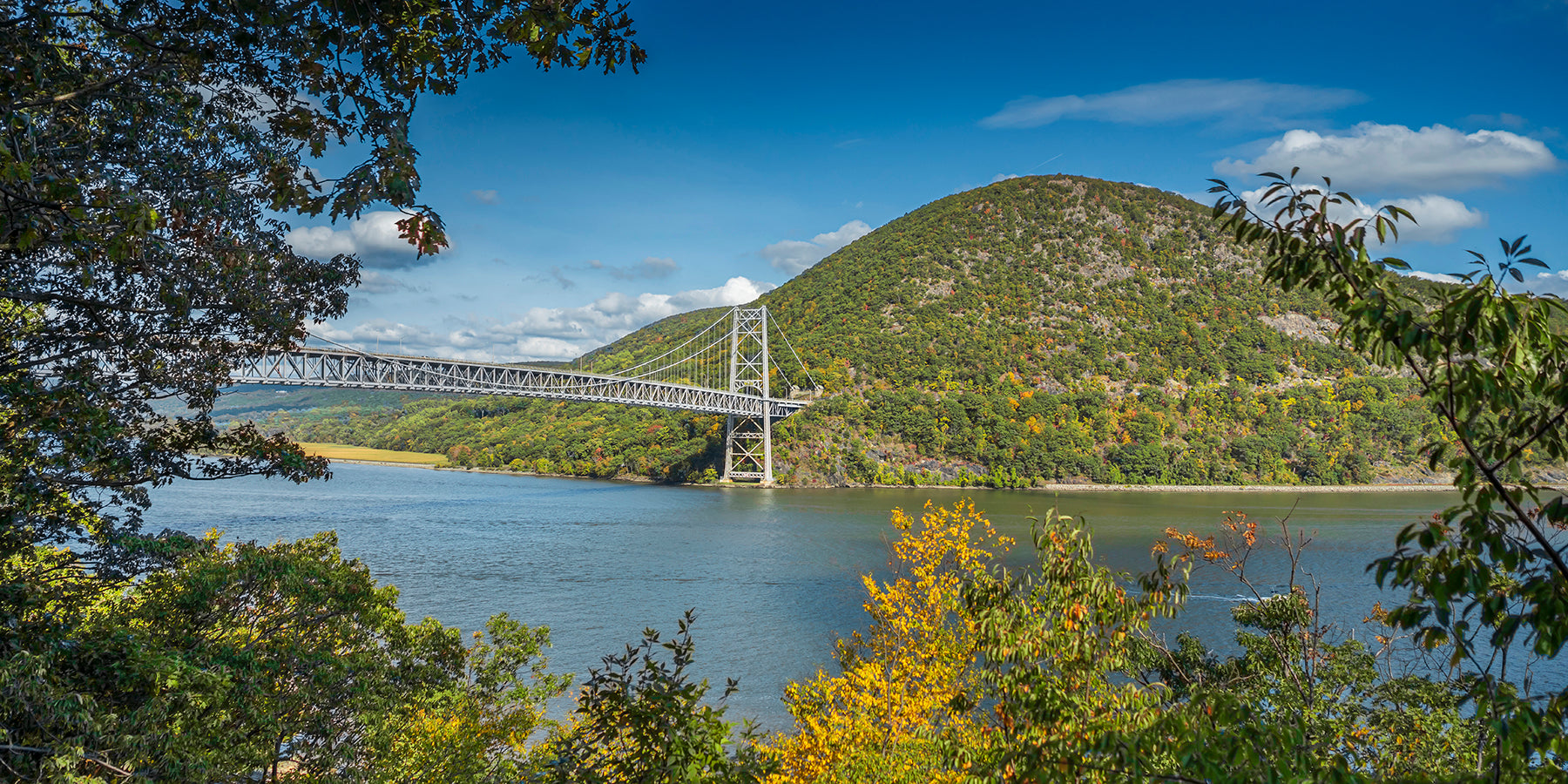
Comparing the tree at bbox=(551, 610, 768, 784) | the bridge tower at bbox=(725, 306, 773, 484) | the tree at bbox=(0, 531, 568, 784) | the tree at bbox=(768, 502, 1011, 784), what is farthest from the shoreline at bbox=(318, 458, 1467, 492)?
the tree at bbox=(551, 610, 768, 784)

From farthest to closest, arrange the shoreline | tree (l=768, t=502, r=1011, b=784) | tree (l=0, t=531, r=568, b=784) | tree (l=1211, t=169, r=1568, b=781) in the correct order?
the shoreline < tree (l=768, t=502, r=1011, b=784) < tree (l=0, t=531, r=568, b=784) < tree (l=1211, t=169, r=1568, b=781)

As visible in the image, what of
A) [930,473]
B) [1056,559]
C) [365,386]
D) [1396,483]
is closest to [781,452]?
[930,473]

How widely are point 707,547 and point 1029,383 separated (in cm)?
4194

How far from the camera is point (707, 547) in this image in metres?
26.5

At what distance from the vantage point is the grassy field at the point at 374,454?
234 feet

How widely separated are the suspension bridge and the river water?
5144 millimetres

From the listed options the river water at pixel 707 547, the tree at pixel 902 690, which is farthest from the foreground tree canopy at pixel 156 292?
the river water at pixel 707 547

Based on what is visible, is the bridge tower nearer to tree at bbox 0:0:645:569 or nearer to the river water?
the river water

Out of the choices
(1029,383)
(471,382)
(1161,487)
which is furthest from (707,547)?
(1029,383)

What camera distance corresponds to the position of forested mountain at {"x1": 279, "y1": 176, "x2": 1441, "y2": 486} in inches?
2110

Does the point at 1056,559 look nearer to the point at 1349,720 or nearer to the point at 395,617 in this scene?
the point at 1349,720

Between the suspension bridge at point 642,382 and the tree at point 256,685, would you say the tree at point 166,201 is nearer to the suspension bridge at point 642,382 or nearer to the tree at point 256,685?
the tree at point 256,685

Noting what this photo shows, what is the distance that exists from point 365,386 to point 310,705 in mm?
29332

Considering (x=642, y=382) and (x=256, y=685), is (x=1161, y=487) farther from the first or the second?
(x=256, y=685)
